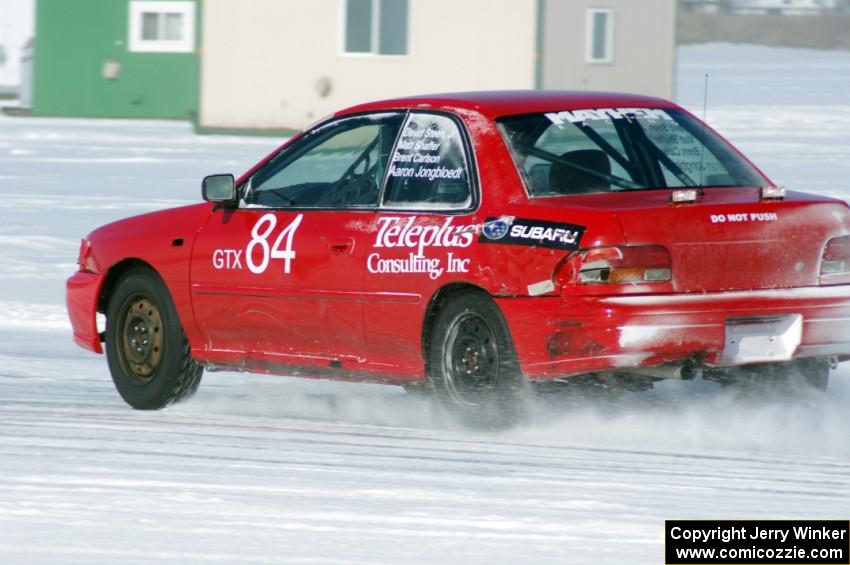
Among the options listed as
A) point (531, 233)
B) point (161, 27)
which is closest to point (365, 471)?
point (531, 233)

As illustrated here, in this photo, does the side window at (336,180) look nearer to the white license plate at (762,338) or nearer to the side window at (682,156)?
the side window at (682,156)

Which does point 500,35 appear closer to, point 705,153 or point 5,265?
point 5,265

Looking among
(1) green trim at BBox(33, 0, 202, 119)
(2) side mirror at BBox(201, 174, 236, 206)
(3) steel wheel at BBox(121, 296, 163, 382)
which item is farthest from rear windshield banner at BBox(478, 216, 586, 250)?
(1) green trim at BBox(33, 0, 202, 119)

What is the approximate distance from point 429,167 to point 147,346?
201cm

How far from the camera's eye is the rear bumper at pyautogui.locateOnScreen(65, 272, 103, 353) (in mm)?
9508

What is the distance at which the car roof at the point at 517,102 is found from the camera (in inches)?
322

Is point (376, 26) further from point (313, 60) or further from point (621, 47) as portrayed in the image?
point (621, 47)

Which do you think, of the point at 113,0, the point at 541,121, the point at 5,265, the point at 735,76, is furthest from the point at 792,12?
the point at 541,121

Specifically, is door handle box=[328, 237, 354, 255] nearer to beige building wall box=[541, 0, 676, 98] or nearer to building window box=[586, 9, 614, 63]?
beige building wall box=[541, 0, 676, 98]

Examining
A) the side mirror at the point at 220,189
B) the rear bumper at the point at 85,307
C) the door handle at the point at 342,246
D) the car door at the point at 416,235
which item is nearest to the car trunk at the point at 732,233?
the car door at the point at 416,235

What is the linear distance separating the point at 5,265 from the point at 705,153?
846 cm

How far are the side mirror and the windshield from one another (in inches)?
62.3

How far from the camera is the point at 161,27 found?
35344 mm

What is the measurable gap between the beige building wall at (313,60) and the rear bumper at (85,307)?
64.3 feet
